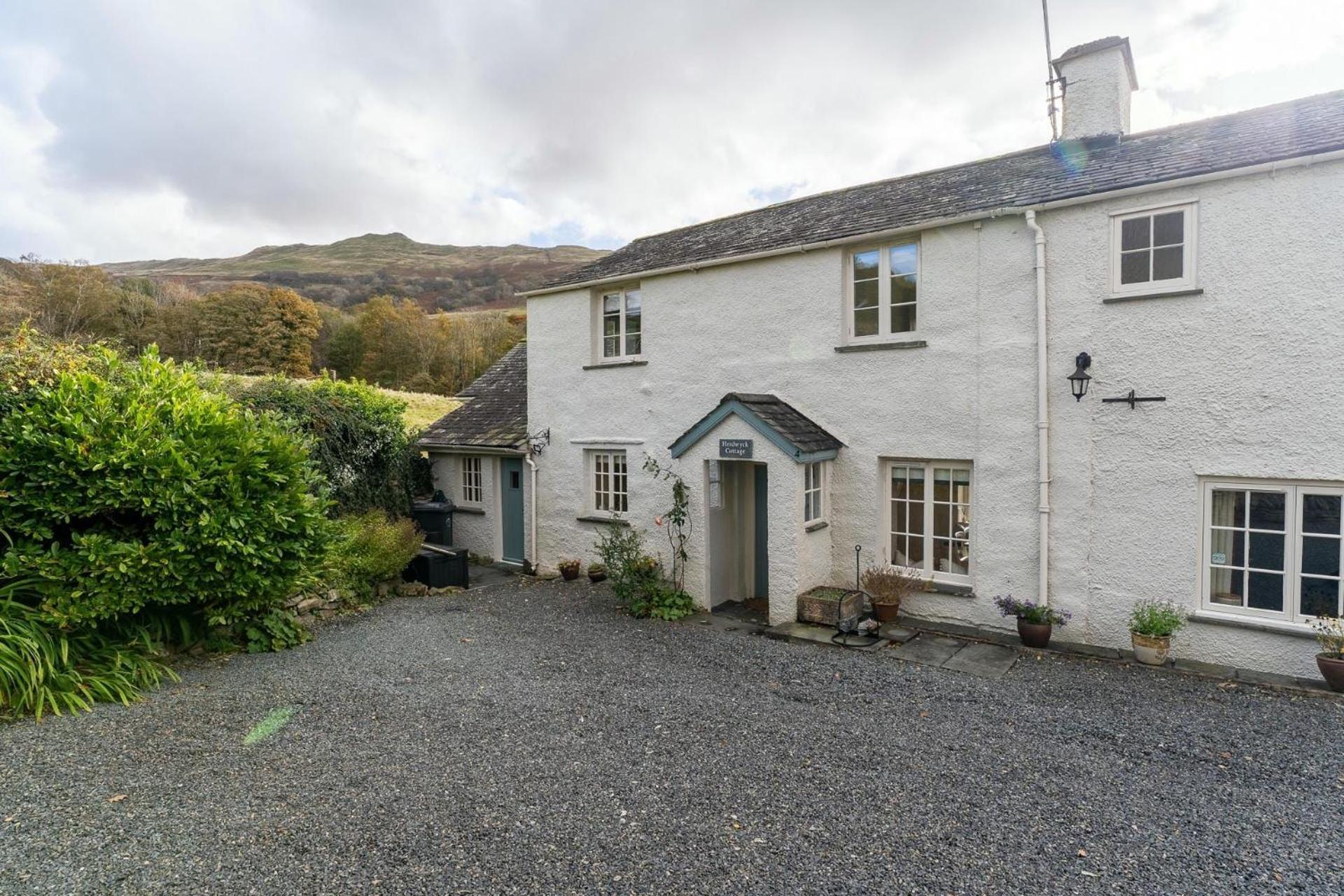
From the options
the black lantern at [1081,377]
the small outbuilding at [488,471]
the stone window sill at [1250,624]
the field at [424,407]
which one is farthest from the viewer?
the field at [424,407]

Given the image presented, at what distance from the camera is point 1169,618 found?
25.6ft

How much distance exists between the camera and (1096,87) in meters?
10.0

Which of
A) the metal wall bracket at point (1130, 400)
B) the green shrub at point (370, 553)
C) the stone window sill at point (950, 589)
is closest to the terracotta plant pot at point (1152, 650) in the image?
the stone window sill at point (950, 589)

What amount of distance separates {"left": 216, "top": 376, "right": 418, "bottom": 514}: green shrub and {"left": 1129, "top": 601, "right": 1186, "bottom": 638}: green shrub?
1335 cm

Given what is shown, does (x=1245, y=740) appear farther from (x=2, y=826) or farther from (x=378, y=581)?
(x=378, y=581)

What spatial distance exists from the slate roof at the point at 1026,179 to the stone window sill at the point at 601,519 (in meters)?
4.57

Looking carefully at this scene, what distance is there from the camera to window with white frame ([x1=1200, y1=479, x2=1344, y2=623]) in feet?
23.9

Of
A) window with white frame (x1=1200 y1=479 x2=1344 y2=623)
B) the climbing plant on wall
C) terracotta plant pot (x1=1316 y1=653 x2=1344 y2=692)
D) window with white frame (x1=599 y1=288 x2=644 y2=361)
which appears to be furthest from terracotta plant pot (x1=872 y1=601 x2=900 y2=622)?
window with white frame (x1=599 y1=288 x2=644 y2=361)

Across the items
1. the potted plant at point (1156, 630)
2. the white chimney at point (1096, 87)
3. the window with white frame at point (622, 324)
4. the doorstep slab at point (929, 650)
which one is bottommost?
the doorstep slab at point (929, 650)

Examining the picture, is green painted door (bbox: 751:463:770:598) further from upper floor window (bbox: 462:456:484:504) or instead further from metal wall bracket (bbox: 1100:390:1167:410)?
upper floor window (bbox: 462:456:484:504)

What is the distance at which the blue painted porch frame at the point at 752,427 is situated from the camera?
934 cm

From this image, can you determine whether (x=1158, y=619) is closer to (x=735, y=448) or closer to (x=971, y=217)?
(x=971, y=217)

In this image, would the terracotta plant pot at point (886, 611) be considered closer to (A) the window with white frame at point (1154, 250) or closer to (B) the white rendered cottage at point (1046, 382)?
(B) the white rendered cottage at point (1046, 382)

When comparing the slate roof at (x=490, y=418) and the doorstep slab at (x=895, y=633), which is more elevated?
the slate roof at (x=490, y=418)
